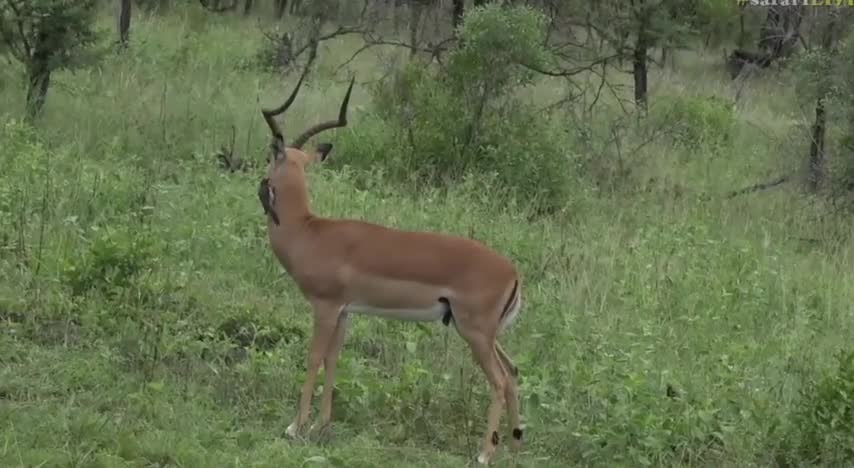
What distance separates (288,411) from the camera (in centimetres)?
546

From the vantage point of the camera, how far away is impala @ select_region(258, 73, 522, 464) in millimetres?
5137

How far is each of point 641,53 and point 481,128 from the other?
20.4 ft

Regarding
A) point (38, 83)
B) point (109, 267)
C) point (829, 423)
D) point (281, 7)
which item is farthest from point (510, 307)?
point (281, 7)

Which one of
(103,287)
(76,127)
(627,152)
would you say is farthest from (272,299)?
(627,152)

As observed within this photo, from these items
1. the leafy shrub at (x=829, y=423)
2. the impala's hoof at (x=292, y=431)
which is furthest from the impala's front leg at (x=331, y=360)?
the leafy shrub at (x=829, y=423)

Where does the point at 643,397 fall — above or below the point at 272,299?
above

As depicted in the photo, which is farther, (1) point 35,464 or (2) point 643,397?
(2) point 643,397

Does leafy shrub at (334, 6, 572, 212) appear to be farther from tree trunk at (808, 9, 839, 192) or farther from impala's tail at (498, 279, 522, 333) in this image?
impala's tail at (498, 279, 522, 333)

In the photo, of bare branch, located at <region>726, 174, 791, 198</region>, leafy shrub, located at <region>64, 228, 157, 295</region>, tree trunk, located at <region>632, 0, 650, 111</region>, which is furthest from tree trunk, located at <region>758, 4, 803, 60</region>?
leafy shrub, located at <region>64, 228, 157, 295</region>

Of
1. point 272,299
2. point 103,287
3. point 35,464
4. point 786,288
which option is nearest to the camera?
point 35,464

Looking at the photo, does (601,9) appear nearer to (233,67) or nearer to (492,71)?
(233,67)

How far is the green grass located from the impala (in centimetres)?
25

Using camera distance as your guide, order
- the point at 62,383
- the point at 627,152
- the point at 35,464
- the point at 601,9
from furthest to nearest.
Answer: the point at 601,9 → the point at 627,152 → the point at 62,383 → the point at 35,464

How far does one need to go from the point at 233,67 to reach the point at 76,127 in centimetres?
478
